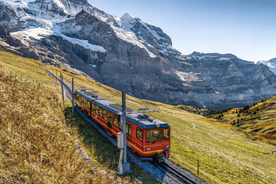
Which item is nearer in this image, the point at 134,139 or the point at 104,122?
the point at 134,139

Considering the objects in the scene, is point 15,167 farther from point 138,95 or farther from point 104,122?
Result: point 138,95

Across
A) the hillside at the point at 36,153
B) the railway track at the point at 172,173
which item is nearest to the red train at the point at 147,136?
the railway track at the point at 172,173

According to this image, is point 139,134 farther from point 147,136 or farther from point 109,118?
point 109,118

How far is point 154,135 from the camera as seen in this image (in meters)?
13.6

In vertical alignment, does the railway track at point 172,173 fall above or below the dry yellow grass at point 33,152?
below

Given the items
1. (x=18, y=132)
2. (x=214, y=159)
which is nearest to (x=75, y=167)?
(x=18, y=132)

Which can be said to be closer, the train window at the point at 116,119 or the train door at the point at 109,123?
the train window at the point at 116,119

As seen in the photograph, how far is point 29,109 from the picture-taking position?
12.7 meters

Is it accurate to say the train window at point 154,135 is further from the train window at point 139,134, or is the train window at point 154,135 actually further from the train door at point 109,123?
the train door at point 109,123

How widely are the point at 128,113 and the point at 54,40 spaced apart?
217487 mm

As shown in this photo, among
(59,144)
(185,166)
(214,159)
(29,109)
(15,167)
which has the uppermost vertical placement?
(29,109)

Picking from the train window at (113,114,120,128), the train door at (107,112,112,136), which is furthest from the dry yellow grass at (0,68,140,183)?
the train door at (107,112,112,136)

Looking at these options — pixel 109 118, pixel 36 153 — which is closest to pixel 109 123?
pixel 109 118

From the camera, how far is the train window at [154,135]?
1327 cm
